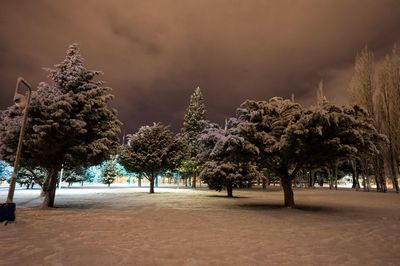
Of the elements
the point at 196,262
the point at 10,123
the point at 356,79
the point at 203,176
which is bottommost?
the point at 196,262

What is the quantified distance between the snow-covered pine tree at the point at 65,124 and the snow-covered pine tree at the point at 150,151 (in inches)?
612

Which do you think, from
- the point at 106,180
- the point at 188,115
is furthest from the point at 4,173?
the point at 188,115

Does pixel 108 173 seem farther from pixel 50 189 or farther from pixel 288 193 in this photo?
pixel 288 193

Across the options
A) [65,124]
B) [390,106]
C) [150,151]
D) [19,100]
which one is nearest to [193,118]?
[150,151]

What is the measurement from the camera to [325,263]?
5789mm

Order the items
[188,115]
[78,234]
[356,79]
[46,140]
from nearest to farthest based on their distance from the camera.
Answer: [78,234]
[46,140]
[356,79]
[188,115]

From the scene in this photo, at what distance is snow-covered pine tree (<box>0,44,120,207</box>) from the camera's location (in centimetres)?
1466

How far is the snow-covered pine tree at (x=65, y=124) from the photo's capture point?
1466 centimetres

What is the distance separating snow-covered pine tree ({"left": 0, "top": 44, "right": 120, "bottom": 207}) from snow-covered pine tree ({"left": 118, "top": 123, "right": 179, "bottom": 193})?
51.0ft

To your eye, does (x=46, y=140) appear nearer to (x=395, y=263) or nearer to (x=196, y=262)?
(x=196, y=262)

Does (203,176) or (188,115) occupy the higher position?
(188,115)

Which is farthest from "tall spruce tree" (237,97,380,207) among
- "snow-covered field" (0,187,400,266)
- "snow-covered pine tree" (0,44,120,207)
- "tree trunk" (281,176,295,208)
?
"snow-covered pine tree" (0,44,120,207)

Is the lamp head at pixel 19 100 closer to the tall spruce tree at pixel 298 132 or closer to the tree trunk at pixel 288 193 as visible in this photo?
the tall spruce tree at pixel 298 132

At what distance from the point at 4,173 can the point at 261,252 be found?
5529 cm
